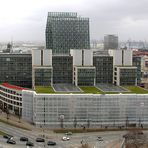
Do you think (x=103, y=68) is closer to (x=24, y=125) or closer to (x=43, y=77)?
(x=43, y=77)

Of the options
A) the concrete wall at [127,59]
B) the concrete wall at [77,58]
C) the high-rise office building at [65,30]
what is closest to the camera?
the concrete wall at [77,58]

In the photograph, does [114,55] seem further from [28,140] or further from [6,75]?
[28,140]

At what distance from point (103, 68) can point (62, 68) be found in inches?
361

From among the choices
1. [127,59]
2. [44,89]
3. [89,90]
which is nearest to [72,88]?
[89,90]

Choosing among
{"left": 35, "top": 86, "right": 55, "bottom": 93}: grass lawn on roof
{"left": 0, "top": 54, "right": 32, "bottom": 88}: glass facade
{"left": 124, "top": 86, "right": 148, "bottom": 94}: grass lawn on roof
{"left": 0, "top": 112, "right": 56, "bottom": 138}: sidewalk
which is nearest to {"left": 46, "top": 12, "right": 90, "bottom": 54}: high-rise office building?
{"left": 0, "top": 54, "right": 32, "bottom": 88}: glass facade

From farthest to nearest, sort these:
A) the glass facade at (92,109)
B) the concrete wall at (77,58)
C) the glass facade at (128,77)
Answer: the concrete wall at (77,58) < the glass facade at (128,77) < the glass facade at (92,109)

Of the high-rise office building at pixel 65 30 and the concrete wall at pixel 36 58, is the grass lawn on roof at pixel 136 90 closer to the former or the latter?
the concrete wall at pixel 36 58

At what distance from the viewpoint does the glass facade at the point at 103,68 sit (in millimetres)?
91312

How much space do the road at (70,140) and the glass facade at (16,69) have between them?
20670 mm

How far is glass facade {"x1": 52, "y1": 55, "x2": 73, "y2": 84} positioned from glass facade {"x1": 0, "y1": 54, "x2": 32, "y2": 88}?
5.40 meters

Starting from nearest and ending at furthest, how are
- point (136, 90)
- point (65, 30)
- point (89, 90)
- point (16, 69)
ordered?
point (89, 90)
point (136, 90)
point (16, 69)
point (65, 30)

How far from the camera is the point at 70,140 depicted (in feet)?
205

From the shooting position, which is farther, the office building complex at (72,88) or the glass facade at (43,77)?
the glass facade at (43,77)

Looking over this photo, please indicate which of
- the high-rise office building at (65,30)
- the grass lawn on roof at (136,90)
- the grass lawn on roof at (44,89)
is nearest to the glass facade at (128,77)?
the grass lawn on roof at (136,90)
